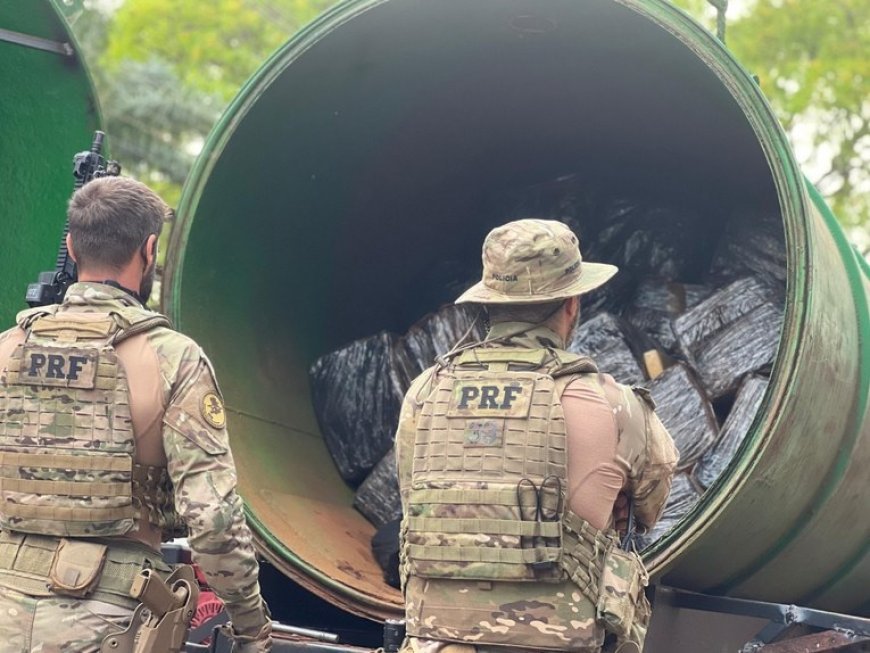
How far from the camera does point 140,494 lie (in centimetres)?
329

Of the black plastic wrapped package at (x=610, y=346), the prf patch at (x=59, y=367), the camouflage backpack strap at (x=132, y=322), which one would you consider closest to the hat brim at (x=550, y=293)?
the camouflage backpack strap at (x=132, y=322)

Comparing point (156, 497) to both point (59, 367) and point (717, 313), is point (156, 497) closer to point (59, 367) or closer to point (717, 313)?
point (59, 367)

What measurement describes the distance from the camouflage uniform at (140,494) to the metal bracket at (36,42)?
186 cm

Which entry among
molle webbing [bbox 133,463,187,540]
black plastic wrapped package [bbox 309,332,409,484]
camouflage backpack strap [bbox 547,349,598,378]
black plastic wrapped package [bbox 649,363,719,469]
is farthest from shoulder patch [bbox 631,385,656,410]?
black plastic wrapped package [bbox 309,332,409,484]

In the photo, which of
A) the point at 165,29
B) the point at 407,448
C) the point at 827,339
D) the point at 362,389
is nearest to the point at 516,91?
the point at 362,389

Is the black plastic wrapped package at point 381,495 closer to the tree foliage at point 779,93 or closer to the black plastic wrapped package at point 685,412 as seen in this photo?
the black plastic wrapped package at point 685,412

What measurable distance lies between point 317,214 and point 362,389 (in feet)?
2.34

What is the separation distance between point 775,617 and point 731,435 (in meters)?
0.89

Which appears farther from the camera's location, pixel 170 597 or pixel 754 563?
pixel 754 563

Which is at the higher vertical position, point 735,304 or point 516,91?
point 516,91

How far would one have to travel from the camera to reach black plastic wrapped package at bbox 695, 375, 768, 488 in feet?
→ 15.5

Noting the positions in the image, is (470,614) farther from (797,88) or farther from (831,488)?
(797,88)

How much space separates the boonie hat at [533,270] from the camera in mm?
3344

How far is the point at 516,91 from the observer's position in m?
5.54
